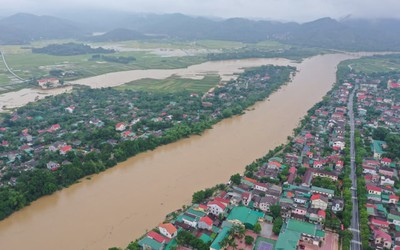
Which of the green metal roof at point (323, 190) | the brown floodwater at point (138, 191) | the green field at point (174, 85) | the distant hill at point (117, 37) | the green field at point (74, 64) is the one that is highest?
the distant hill at point (117, 37)

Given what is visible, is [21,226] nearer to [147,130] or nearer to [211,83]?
[147,130]

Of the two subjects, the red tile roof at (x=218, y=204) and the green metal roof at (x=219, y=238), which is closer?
the green metal roof at (x=219, y=238)

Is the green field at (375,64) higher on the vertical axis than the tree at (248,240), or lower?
higher

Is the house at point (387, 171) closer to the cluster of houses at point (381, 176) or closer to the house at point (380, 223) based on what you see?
the cluster of houses at point (381, 176)

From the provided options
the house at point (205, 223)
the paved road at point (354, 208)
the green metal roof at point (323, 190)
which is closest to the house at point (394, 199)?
the paved road at point (354, 208)

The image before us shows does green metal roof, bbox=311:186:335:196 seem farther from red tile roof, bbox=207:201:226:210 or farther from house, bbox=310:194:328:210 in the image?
red tile roof, bbox=207:201:226:210

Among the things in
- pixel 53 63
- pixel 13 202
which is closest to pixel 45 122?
pixel 13 202
